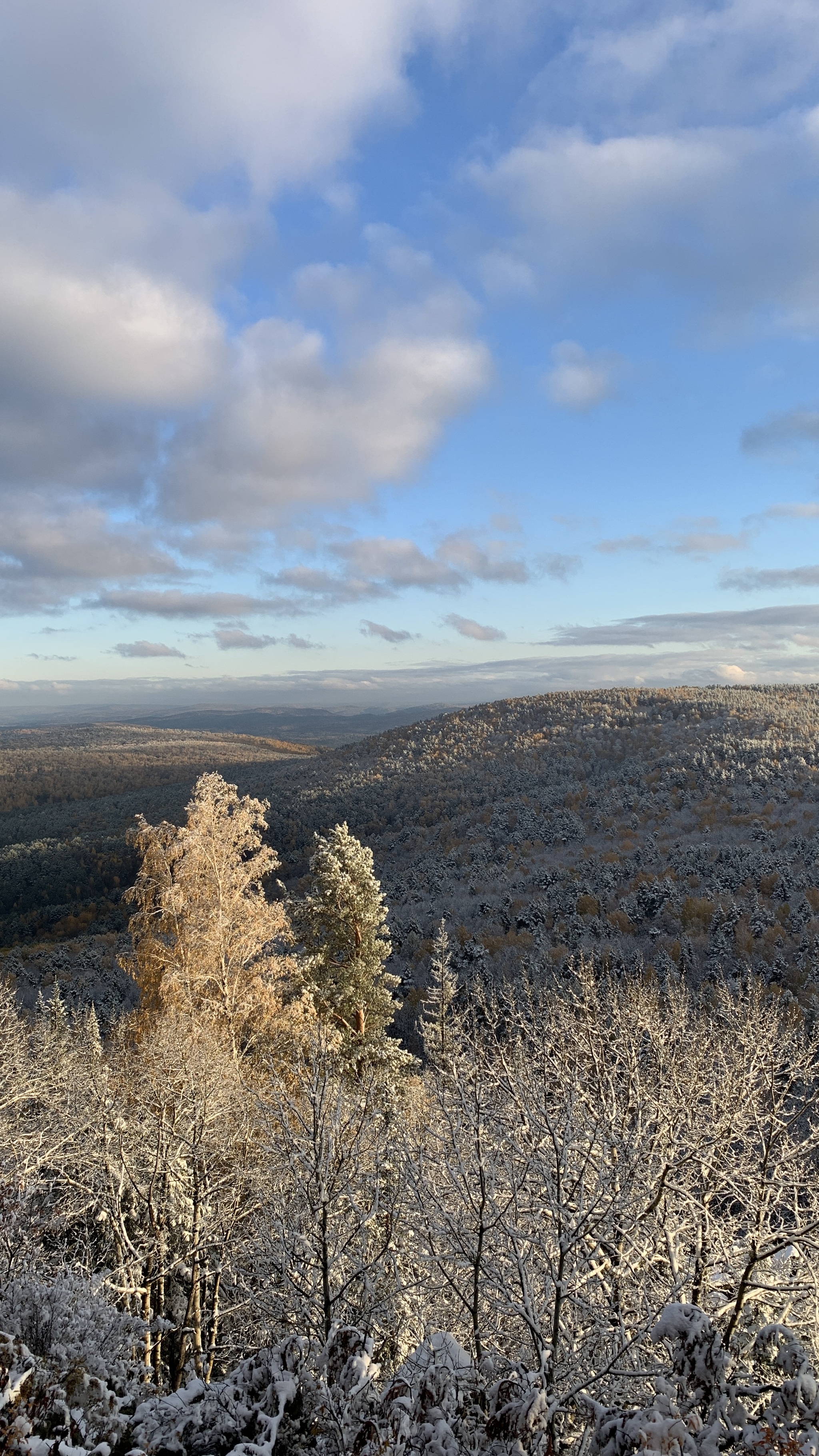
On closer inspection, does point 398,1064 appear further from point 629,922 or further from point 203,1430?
point 629,922

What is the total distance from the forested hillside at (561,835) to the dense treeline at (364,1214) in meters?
21.2

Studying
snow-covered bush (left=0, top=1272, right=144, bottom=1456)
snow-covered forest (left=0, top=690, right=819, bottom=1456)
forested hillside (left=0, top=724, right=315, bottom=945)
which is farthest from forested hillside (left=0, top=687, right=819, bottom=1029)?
snow-covered bush (left=0, top=1272, right=144, bottom=1456)

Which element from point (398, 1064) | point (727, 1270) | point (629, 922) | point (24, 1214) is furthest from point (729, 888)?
point (24, 1214)

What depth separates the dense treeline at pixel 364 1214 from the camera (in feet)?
12.9

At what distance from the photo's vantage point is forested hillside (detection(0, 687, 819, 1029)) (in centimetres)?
4100

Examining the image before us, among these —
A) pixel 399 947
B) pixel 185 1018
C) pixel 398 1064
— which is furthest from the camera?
pixel 399 947

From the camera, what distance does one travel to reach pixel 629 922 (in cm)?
4250

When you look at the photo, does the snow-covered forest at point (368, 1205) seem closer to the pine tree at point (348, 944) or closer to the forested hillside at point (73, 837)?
the pine tree at point (348, 944)

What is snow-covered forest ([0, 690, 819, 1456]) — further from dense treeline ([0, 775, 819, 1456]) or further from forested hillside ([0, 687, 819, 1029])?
forested hillside ([0, 687, 819, 1029])

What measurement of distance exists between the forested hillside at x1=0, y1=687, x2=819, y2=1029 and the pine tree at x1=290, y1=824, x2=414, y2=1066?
830 inches

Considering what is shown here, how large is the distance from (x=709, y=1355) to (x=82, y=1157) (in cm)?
1352

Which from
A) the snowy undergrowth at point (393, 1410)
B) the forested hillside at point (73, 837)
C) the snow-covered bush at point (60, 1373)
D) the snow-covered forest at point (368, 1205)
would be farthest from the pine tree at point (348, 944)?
the forested hillside at point (73, 837)

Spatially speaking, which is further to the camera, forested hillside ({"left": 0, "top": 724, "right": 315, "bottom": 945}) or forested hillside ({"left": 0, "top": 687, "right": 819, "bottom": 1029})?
forested hillside ({"left": 0, "top": 724, "right": 315, "bottom": 945})

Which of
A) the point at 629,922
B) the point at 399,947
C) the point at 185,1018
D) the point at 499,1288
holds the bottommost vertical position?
the point at 399,947
